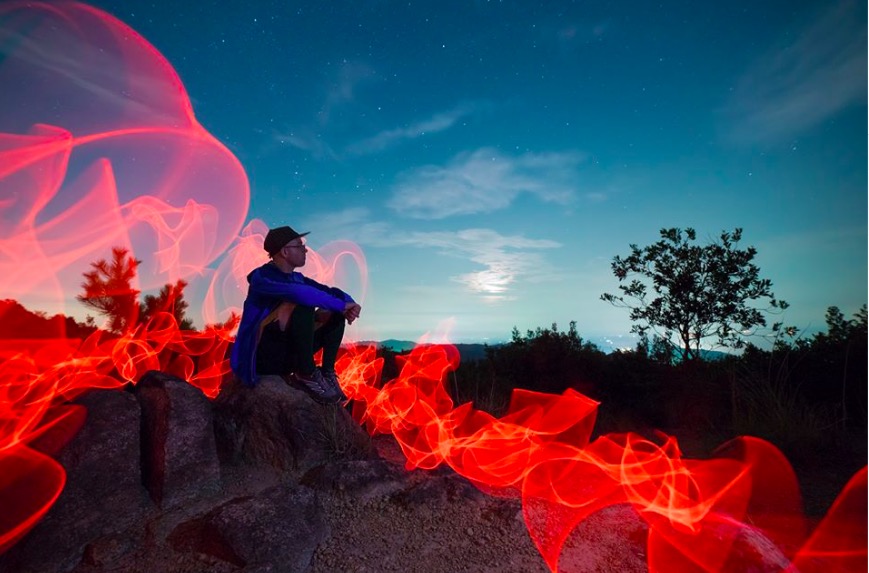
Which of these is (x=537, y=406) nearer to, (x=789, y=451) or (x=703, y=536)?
(x=789, y=451)

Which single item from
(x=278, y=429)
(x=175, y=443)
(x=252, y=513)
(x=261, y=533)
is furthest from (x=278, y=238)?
(x=261, y=533)

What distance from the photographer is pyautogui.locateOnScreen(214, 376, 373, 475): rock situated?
4484 mm

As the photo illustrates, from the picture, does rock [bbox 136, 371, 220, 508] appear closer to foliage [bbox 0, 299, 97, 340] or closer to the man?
the man

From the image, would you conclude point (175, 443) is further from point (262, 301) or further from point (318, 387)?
point (262, 301)

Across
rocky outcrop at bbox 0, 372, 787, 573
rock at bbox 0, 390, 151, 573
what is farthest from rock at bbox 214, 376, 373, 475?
rock at bbox 0, 390, 151, 573

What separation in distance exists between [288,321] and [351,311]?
71 cm

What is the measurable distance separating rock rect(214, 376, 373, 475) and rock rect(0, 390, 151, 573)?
97 centimetres

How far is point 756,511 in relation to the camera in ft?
15.0

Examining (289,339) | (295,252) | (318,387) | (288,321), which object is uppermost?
(295,252)

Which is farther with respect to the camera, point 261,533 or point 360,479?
point 360,479

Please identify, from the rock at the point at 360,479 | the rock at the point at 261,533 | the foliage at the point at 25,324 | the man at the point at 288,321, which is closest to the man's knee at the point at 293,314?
the man at the point at 288,321

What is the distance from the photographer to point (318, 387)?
5.10m

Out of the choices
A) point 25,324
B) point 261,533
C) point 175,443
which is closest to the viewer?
point 261,533

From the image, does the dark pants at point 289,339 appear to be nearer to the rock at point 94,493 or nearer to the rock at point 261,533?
the rock at point 94,493
